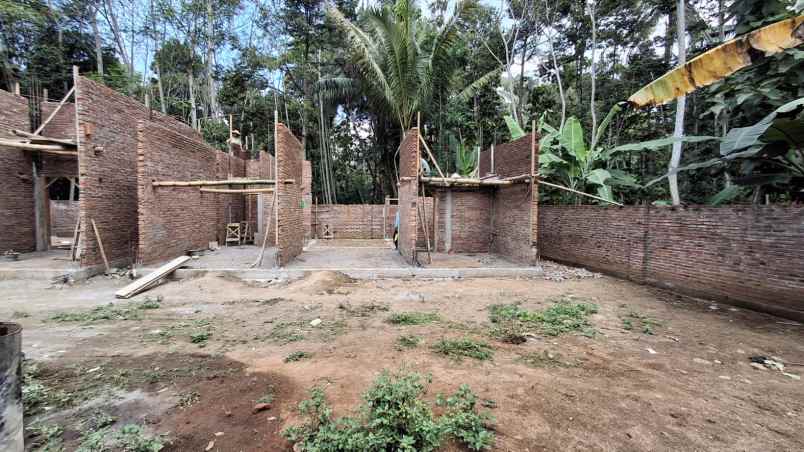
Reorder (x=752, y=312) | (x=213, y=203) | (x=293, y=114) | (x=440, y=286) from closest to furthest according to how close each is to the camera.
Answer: (x=752, y=312)
(x=440, y=286)
(x=213, y=203)
(x=293, y=114)

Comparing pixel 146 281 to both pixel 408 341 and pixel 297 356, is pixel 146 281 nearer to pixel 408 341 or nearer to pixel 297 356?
pixel 297 356

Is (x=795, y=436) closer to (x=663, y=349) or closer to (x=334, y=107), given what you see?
(x=663, y=349)

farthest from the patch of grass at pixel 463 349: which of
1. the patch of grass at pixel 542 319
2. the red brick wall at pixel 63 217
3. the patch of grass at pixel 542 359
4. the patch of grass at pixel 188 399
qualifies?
the red brick wall at pixel 63 217

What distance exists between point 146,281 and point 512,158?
10.9 metres

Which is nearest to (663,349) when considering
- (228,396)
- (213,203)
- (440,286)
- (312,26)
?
(440,286)

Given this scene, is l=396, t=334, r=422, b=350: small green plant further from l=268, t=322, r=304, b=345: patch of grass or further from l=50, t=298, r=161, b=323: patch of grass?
l=50, t=298, r=161, b=323: patch of grass

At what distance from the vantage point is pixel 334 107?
2061 centimetres

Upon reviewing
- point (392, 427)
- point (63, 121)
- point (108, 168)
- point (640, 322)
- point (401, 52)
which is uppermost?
point (401, 52)

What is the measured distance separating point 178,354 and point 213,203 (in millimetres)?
10078

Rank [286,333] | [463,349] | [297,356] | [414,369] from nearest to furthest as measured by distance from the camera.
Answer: [414,369], [297,356], [463,349], [286,333]

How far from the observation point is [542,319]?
5594 mm

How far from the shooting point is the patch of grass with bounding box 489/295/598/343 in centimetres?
505

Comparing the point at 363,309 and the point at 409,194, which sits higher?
the point at 409,194

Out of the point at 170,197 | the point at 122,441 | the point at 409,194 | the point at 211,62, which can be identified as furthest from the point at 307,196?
the point at 211,62
